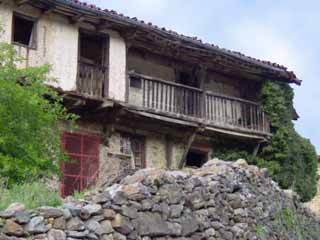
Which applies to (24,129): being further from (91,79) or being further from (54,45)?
(91,79)

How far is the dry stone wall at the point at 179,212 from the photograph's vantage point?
26.5 feet

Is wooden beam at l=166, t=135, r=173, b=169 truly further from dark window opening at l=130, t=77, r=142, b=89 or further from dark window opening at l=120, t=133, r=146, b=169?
dark window opening at l=130, t=77, r=142, b=89

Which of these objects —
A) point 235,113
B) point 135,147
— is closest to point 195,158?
point 235,113

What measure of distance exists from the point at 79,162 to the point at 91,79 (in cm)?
192

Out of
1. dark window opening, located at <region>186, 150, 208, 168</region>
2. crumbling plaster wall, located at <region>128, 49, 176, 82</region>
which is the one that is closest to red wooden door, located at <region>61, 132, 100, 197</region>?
crumbling plaster wall, located at <region>128, 49, 176, 82</region>

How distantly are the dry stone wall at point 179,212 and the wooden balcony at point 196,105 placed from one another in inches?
202

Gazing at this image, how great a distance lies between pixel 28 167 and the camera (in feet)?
35.5

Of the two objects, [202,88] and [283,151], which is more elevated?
[202,88]

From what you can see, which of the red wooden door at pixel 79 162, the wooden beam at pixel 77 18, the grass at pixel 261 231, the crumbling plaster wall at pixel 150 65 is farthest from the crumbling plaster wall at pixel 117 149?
the grass at pixel 261 231

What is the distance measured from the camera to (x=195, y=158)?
66.0 feet

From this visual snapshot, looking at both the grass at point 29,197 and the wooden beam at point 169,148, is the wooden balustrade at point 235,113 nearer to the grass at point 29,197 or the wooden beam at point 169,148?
the wooden beam at point 169,148

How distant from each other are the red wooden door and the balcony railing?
112cm

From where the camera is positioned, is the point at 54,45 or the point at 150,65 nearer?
the point at 54,45

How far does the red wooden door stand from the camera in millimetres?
16375
